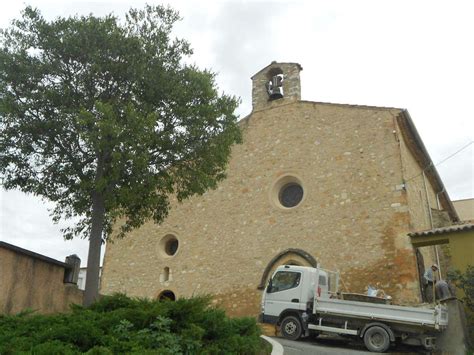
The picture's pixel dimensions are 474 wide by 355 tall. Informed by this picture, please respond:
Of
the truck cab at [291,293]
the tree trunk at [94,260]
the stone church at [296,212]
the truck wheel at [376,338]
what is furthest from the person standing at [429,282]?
the tree trunk at [94,260]

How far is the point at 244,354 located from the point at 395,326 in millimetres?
4809

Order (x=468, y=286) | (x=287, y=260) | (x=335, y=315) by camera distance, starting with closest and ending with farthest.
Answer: (x=335, y=315) → (x=468, y=286) → (x=287, y=260)

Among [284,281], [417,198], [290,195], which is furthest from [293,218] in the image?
[417,198]

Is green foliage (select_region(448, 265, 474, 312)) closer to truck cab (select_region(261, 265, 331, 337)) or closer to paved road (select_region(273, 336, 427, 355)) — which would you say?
paved road (select_region(273, 336, 427, 355))

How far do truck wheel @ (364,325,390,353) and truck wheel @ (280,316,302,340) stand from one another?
66.9 inches

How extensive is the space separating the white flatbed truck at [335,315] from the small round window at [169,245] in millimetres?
6257

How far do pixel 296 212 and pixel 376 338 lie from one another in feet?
18.4

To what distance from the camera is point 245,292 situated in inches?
576

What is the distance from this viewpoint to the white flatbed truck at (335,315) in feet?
30.7

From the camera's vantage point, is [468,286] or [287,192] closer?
[468,286]

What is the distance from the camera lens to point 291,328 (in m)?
10.9

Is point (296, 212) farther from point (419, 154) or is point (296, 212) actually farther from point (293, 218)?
point (419, 154)

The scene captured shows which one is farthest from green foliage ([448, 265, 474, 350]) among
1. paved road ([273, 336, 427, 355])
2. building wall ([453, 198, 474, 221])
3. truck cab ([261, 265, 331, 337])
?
building wall ([453, 198, 474, 221])

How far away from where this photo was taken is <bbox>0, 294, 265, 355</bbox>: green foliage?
4.91 meters
